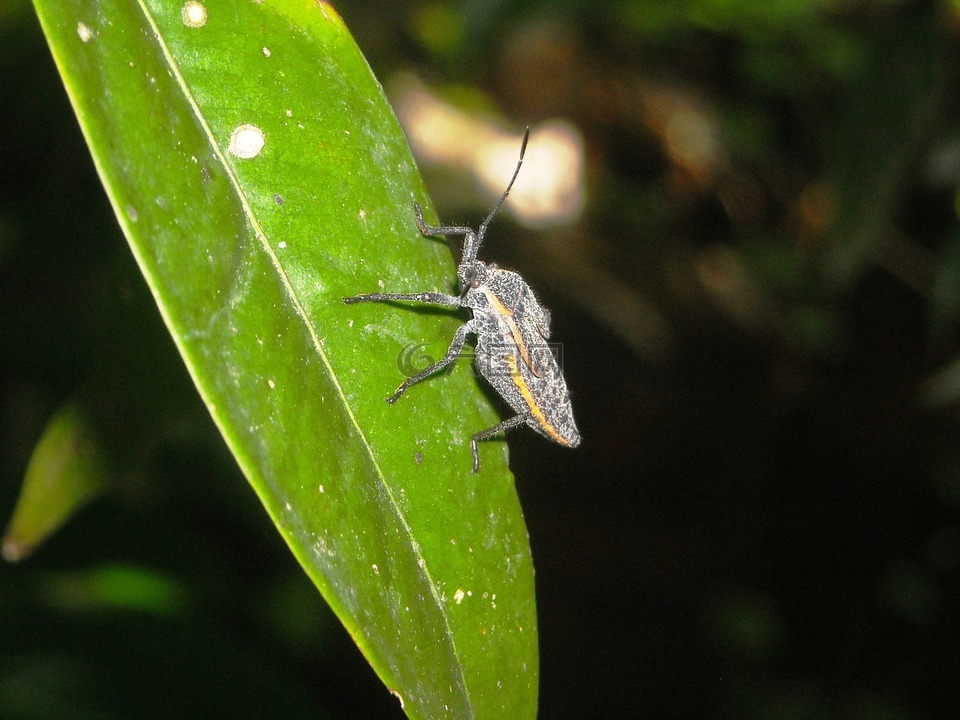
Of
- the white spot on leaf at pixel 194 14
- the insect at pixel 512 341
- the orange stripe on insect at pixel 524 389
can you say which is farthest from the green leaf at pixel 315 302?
the orange stripe on insect at pixel 524 389

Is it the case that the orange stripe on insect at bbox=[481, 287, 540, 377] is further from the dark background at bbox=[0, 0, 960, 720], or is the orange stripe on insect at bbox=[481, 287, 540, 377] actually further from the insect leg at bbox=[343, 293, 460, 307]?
the dark background at bbox=[0, 0, 960, 720]

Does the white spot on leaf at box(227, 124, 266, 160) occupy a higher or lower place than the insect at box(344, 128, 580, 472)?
higher

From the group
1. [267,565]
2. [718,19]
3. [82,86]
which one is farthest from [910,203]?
[82,86]

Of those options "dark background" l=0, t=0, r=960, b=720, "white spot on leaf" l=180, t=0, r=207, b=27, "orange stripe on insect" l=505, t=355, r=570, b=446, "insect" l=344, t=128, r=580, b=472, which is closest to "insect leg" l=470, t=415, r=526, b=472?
"insect" l=344, t=128, r=580, b=472

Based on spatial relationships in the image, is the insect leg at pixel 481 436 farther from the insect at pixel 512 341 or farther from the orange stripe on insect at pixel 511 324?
the orange stripe on insect at pixel 511 324

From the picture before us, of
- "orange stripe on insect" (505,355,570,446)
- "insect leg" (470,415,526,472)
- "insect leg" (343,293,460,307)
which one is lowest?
"orange stripe on insect" (505,355,570,446)

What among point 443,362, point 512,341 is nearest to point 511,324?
point 512,341

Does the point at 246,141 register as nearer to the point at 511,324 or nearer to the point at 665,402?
the point at 511,324
